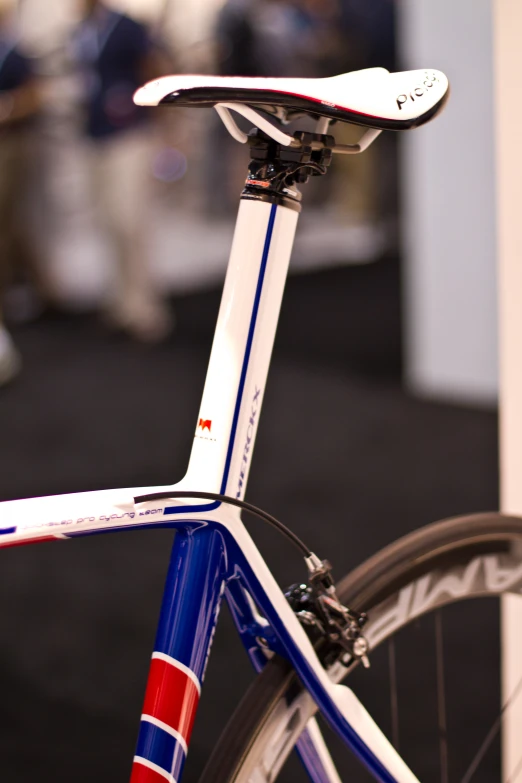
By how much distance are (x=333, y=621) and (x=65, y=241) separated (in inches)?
239

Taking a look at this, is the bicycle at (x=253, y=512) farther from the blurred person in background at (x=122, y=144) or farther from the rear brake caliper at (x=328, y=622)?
the blurred person in background at (x=122, y=144)

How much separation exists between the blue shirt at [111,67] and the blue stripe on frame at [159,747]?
3.67 metres

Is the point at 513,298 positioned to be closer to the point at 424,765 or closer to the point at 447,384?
the point at 424,765

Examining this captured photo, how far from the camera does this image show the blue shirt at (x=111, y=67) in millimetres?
4035

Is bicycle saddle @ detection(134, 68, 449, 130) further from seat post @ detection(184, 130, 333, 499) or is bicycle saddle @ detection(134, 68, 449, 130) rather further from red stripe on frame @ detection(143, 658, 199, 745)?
red stripe on frame @ detection(143, 658, 199, 745)

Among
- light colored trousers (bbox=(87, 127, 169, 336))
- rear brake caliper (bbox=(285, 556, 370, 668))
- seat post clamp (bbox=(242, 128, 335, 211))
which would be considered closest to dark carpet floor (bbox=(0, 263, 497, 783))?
light colored trousers (bbox=(87, 127, 169, 336))

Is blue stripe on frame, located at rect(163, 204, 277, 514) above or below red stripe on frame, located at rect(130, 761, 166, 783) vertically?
above

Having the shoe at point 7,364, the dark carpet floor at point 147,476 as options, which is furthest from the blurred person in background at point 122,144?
the shoe at point 7,364

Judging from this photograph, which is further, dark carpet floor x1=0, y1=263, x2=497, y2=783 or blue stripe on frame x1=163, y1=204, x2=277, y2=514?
dark carpet floor x1=0, y1=263, x2=497, y2=783

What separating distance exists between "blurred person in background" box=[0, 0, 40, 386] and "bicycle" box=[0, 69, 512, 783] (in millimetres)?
3228

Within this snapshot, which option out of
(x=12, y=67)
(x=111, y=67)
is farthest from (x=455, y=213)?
(x=12, y=67)

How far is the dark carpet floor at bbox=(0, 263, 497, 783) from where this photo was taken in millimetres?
1803

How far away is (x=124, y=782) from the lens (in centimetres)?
157

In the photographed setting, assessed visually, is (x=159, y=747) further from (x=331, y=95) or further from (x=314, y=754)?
(x=331, y=95)
